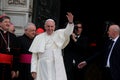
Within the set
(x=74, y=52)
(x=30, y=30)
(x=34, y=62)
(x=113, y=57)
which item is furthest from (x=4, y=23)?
(x=113, y=57)

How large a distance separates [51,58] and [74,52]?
147 cm

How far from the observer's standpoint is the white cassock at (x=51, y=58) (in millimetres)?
11211

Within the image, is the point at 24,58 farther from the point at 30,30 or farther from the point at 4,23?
the point at 4,23

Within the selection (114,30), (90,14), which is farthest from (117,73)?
(90,14)

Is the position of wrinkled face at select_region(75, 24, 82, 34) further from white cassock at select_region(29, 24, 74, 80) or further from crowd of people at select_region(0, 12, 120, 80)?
white cassock at select_region(29, 24, 74, 80)

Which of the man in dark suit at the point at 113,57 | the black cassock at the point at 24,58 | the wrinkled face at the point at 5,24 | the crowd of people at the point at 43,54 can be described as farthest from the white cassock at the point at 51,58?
the man in dark suit at the point at 113,57

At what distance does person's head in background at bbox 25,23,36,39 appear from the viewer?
468 inches

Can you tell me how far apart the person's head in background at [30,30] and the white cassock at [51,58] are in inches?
25.4

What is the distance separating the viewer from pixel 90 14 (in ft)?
61.4

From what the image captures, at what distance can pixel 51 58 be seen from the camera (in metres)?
11.2

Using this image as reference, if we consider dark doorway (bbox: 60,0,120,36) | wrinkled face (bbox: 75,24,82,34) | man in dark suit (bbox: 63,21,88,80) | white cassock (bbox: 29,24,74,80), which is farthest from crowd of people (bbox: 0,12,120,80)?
dark doorway (bbox: 60,0,120,36)

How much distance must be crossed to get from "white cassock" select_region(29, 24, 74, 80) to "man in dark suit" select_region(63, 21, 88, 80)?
126cm

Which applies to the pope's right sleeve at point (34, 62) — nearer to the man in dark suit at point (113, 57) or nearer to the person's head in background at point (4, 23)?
the person's head in background at point (4, 23)

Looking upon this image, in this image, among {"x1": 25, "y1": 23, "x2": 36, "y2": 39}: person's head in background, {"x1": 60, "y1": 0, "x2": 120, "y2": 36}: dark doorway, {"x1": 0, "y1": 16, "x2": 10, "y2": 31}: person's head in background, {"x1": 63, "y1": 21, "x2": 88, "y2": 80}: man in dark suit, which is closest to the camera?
{"x1": 0, "y1": 16, "x2": 10, "y2": 31}: person's head in background
